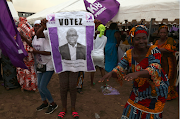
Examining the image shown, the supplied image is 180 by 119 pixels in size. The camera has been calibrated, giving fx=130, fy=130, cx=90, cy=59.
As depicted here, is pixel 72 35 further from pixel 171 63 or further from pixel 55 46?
pixel 171 63

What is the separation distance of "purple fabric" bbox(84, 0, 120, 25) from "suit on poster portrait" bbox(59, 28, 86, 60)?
1304 millimetres

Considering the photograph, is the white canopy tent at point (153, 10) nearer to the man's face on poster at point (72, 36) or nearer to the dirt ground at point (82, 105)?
the man's face on poster at point (72, 36)

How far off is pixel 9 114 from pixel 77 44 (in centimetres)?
234

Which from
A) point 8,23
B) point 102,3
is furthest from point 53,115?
point 102,3

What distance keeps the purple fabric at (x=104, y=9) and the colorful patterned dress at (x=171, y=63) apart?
149 centimetres

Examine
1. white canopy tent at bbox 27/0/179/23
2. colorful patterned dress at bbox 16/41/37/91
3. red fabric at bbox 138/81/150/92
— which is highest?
white canopy tent at bbox 27/0/179/23

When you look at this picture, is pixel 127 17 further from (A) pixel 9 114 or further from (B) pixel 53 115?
(A) pixel 9 114

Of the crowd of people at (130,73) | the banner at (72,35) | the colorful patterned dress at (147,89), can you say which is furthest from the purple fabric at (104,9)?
the colorful patterned dress at (147,89)

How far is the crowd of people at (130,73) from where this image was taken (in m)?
1.54

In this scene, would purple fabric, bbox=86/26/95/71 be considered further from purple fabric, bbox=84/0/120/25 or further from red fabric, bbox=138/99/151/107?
purple fabric, bbox=84/0/120/25

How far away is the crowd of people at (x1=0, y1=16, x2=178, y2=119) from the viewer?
154 centimetres

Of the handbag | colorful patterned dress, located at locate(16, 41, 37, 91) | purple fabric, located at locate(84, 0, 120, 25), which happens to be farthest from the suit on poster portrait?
colorful patterned dress, located at locate(16, 41, 37, 91)

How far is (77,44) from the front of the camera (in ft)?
7.37

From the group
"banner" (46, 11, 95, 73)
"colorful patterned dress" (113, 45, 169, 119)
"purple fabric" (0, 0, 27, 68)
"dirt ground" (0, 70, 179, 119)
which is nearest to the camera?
"colorful patterned dress" (113, 45, 169, 119)
